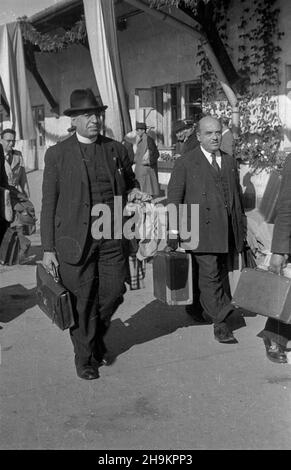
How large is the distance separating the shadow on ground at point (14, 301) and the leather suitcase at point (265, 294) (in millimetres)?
2412

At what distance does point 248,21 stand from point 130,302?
6693mm

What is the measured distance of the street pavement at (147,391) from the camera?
11.3ft

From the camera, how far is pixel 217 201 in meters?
5.18

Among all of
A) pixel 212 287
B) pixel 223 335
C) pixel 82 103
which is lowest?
pixel 223 335

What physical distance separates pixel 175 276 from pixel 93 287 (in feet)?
3.34

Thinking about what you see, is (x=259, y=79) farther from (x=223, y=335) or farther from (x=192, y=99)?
(x=223, y=335)

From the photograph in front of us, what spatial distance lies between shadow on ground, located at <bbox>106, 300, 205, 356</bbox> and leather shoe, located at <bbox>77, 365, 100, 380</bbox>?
1.58ft

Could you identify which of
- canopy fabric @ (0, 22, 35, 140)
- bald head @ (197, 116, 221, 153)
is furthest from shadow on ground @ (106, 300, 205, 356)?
canopy fabric @ (0, 22, 35, 140)

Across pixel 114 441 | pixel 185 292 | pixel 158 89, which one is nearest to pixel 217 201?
pixel 185 292

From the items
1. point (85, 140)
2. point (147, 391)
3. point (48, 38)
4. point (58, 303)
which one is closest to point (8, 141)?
point (85, 140)

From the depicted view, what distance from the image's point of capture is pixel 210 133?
17.0ft

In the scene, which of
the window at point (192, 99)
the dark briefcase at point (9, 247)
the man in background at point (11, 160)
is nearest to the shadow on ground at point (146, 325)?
the dark briefcase at point (9, 247)

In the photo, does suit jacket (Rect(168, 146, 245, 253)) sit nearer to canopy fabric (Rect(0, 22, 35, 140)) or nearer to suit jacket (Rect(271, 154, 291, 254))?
suit jacket (Rect(271, 154, 291, 254))

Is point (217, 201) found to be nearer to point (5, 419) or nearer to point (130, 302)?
point (130, 302)
